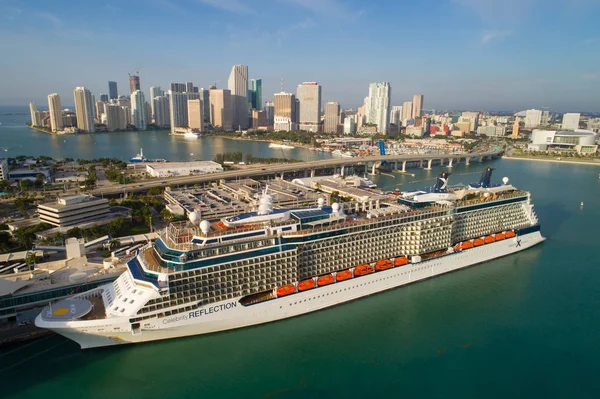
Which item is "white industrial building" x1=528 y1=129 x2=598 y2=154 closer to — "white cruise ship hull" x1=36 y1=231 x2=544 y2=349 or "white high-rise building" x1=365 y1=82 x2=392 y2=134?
"white high-rise building" x1=365 y1=82 x2=392 y2=134

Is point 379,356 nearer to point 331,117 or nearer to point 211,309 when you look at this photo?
point 211,309

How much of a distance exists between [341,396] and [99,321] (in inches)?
263

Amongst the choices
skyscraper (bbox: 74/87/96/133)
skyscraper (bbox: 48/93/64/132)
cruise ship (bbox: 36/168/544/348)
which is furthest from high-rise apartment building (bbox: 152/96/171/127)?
cruise ship (bbox: 36/168/544/348)

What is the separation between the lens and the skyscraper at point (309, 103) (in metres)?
103

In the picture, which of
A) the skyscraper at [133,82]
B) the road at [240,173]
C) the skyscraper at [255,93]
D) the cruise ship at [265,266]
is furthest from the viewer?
the skyscraper at [133,82]

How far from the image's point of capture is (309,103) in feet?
341

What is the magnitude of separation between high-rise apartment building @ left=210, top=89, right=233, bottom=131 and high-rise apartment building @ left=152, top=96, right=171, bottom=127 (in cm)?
1478

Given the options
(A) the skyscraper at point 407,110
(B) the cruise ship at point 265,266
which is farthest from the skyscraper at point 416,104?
(B) the cruise ship at point 265,266

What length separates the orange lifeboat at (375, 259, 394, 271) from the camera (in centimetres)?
1394

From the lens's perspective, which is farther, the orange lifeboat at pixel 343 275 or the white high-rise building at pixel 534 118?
the white high-rise building at pixel 534 118

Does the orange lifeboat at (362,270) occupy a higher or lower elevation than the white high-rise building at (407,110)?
lower

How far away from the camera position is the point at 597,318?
1339 cm

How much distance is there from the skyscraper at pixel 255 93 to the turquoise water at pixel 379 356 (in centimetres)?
12989

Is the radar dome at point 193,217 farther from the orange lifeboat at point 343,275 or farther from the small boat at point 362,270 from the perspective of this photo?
the small boat at point 362,270
